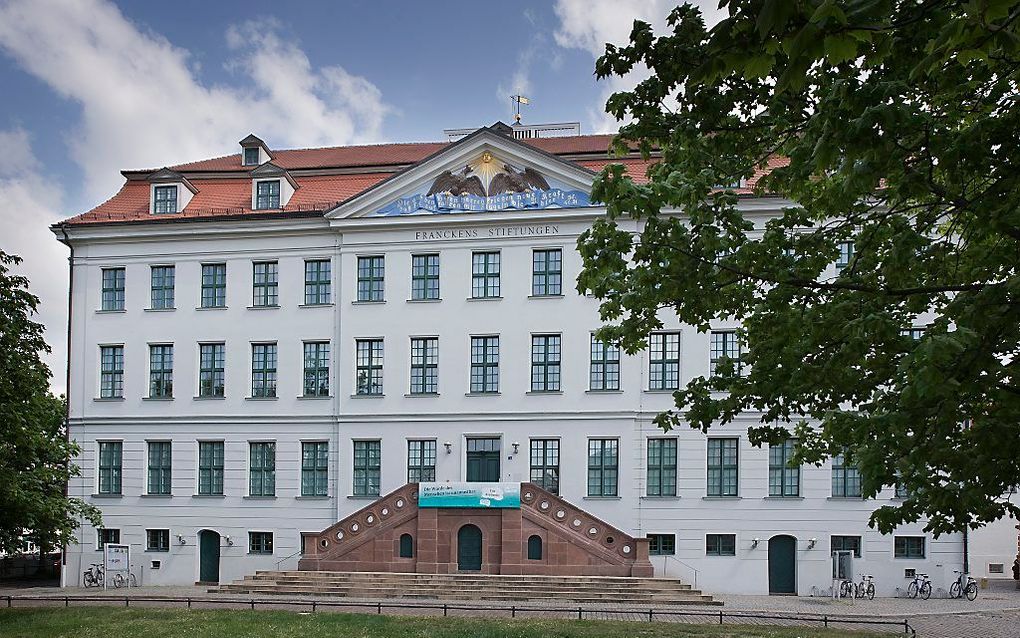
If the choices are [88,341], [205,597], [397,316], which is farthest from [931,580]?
[88,341]

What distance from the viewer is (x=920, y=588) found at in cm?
3303

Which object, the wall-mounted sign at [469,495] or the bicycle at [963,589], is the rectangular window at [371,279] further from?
the bicycle at [963,589]

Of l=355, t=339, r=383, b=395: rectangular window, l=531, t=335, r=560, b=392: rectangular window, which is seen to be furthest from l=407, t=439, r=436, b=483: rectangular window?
l=531, t=335, r=560, b=392: rectangular window

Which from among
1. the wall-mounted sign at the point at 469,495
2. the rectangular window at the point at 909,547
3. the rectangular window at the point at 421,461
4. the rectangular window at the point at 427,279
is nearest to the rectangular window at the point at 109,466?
the rectangular window at the point at 421,461

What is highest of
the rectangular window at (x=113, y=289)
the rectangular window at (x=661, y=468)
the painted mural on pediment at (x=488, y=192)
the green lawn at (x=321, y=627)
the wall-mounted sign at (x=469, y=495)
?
the painted mural on pediment at (x=488, y=192)

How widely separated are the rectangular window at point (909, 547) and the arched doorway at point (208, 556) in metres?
22.9

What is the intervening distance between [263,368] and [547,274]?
35.5 ft

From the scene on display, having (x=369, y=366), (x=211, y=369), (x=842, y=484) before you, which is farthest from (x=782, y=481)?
(x=211, y=369)

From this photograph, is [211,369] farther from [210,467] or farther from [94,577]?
[94,577]

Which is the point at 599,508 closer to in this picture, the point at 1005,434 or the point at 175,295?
the point at 175,295

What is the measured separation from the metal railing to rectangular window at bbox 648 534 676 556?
602 centimetres

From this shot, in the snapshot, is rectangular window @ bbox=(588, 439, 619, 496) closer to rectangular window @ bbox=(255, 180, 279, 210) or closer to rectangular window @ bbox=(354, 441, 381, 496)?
rectangular window @ bbox=(354, 441, 381, 496)

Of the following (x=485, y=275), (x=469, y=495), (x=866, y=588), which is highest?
(x=485, y=275)

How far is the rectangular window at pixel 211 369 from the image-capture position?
3859 cm
